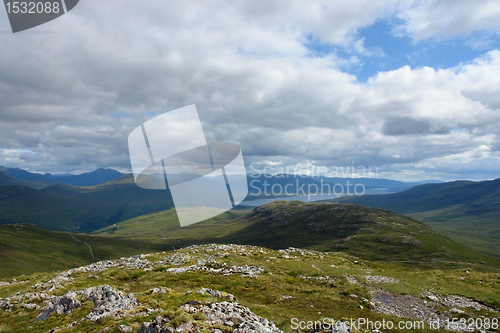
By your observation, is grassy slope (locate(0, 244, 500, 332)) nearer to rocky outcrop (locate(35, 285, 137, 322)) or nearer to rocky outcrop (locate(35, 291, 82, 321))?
rocky outcrop (locate(35, 291, 82, 321))

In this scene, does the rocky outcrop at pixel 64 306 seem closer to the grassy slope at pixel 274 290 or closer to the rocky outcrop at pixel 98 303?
the rocky outcrop at pixel 98 303

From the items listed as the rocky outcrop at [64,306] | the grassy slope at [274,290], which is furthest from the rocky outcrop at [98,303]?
the grassy slope at [274,290]

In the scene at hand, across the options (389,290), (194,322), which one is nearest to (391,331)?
(389,290)

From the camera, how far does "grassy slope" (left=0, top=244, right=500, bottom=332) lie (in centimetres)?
1967

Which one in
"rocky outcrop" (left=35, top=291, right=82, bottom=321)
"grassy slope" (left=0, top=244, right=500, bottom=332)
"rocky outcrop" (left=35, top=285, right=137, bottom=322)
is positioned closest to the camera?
"rocky outcrop" (left=35, top=285, right=137, bottom=322)

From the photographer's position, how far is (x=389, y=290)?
3125 centimetres

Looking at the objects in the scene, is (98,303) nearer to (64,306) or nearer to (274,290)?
(64,306)

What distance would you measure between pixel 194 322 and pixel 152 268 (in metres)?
29.9

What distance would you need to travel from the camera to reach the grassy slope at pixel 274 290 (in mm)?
19672

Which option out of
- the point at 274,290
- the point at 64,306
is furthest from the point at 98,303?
the point at 274,290

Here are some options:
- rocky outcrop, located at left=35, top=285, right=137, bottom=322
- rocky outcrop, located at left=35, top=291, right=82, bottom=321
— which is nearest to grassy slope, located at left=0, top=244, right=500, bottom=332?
rocky outcrop, located at left=35, top=291, right=82, bottom=321

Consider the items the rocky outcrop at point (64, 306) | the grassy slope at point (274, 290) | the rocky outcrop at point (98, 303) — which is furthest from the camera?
the rocky outcrop at point (64, 306)

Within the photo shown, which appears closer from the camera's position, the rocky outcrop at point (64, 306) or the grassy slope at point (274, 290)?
the grassy slope at point (274, 290)

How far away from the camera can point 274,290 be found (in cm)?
2908
